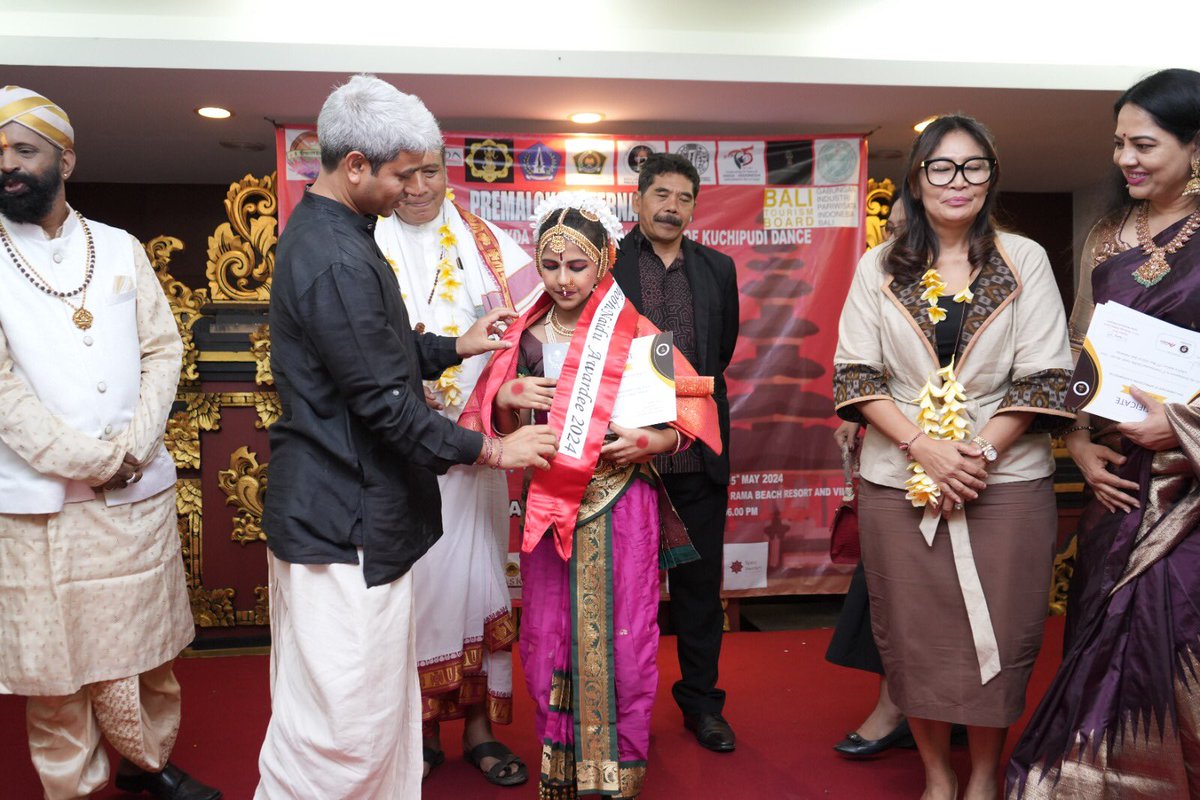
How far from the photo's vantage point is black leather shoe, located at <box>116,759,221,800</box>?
8.58 ft

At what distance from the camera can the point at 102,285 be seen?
241 cm

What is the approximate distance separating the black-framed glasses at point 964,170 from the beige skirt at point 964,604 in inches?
28.3

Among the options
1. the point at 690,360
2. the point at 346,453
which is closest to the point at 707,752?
the point at 690,360

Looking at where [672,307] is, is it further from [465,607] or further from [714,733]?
[714,733]

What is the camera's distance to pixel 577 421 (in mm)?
2279

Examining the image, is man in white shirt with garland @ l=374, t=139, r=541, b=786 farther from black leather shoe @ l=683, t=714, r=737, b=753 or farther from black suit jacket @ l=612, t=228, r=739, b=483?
black leather shoe @ l=683, t=714, r=737, b=753

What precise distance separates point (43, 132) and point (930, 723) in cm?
260

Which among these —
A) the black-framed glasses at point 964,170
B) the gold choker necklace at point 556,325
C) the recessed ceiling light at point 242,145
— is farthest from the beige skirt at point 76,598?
the recessed ceiling light at point 242,145

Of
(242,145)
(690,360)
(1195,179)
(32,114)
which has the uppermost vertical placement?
(242,145)

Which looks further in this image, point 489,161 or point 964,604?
point 489,161

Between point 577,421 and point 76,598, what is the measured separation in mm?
1283

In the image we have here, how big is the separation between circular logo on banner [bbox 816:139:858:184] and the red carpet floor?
2.09 meters

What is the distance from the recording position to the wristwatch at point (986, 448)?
2197 mm

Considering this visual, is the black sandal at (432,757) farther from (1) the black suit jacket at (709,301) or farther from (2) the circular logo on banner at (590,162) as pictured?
(2) the circular logo on banner at (590,162)
